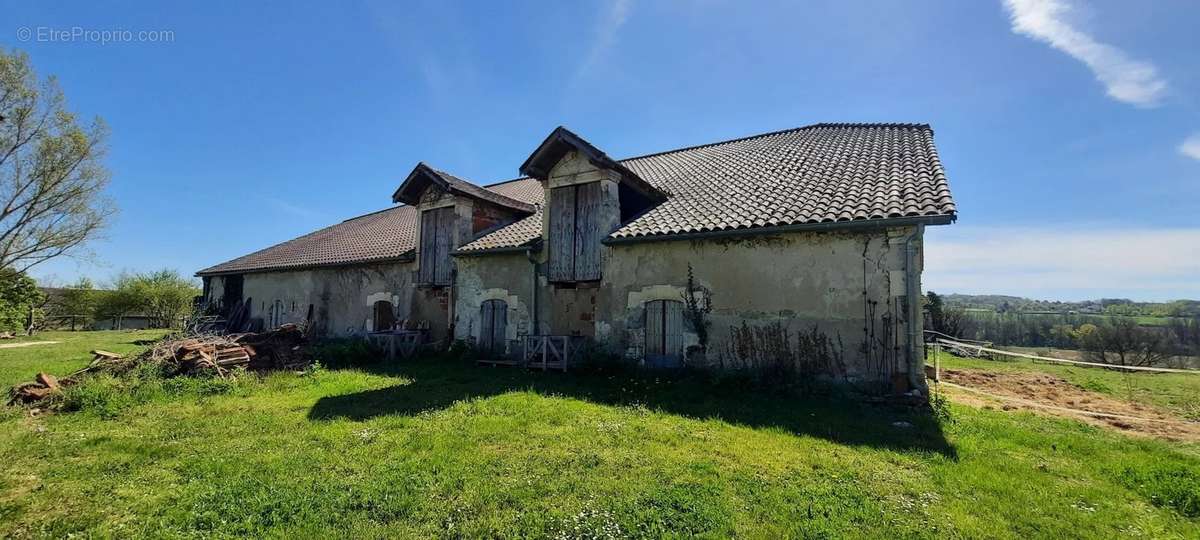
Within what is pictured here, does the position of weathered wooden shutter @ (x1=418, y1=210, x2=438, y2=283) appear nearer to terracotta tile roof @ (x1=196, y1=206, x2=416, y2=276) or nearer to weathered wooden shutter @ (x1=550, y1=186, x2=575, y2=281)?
terracotta tile roof @ (x1=196, y1=206, x2=416, y2=276)

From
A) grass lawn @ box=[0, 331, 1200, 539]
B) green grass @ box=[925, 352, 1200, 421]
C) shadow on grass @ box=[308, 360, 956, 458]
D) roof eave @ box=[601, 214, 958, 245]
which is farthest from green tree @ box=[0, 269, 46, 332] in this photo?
green grass @ box=[925, 352, 1200, 421]

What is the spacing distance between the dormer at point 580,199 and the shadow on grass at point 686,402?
2.50 metres

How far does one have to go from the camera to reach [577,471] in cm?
453

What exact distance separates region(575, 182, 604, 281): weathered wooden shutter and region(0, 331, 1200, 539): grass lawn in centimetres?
371

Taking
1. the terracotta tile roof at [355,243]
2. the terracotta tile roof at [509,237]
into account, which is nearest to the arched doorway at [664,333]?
the terracotta tile roof at [509,237]

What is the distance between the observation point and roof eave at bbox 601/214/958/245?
23.4ft

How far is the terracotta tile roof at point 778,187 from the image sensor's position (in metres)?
8.20

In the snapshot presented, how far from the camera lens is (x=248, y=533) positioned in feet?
11.2

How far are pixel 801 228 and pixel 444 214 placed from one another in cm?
941

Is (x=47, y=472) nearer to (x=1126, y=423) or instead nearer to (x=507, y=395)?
(x=507, y=395)

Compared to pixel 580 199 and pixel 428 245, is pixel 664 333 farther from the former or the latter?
pixel 428 245

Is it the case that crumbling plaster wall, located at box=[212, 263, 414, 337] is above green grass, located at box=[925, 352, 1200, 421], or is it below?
above

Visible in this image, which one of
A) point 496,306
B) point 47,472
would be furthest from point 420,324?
point 47,472

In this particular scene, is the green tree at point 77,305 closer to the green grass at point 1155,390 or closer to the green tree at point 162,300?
the green tree at point 162,300
